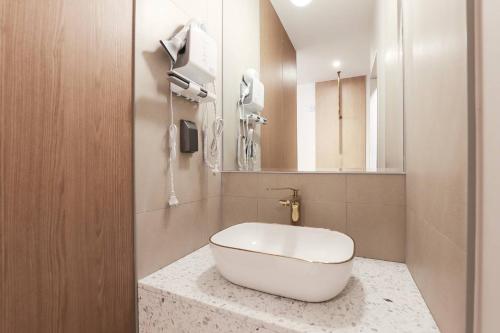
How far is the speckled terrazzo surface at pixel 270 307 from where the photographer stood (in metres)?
0.58

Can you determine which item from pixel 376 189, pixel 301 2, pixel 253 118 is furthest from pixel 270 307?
pixel 301 2

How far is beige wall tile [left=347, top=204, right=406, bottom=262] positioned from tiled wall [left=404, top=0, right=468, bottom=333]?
0.43 feet

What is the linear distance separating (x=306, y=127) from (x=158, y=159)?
0.74 m

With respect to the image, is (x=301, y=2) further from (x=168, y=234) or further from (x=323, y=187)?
(x=168, y=234)

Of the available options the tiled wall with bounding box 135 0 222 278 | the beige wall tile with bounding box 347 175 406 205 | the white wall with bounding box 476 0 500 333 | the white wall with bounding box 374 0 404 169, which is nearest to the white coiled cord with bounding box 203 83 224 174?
the tiled wall with bounding box 135 0 222 278

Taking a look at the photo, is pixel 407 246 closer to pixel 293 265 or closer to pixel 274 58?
pixel 293 265

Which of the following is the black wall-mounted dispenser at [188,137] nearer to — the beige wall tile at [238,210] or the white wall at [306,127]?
the beige wall tile at [238,210]

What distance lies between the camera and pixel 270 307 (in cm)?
64

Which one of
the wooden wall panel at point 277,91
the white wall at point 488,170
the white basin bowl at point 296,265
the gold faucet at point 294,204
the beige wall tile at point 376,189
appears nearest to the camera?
the white wall at point 488,170

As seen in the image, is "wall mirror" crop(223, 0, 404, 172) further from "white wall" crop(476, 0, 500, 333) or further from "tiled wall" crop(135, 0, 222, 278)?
"white wall" crop(476, 0, 500, 333)

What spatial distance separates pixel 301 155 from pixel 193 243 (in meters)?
0.67

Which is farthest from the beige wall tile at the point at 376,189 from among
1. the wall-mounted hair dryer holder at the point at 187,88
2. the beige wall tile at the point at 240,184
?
the wall-mounted hair dryer holder at the point at 187,88

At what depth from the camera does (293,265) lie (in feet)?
2.04

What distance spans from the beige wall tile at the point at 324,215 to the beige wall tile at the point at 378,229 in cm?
3
